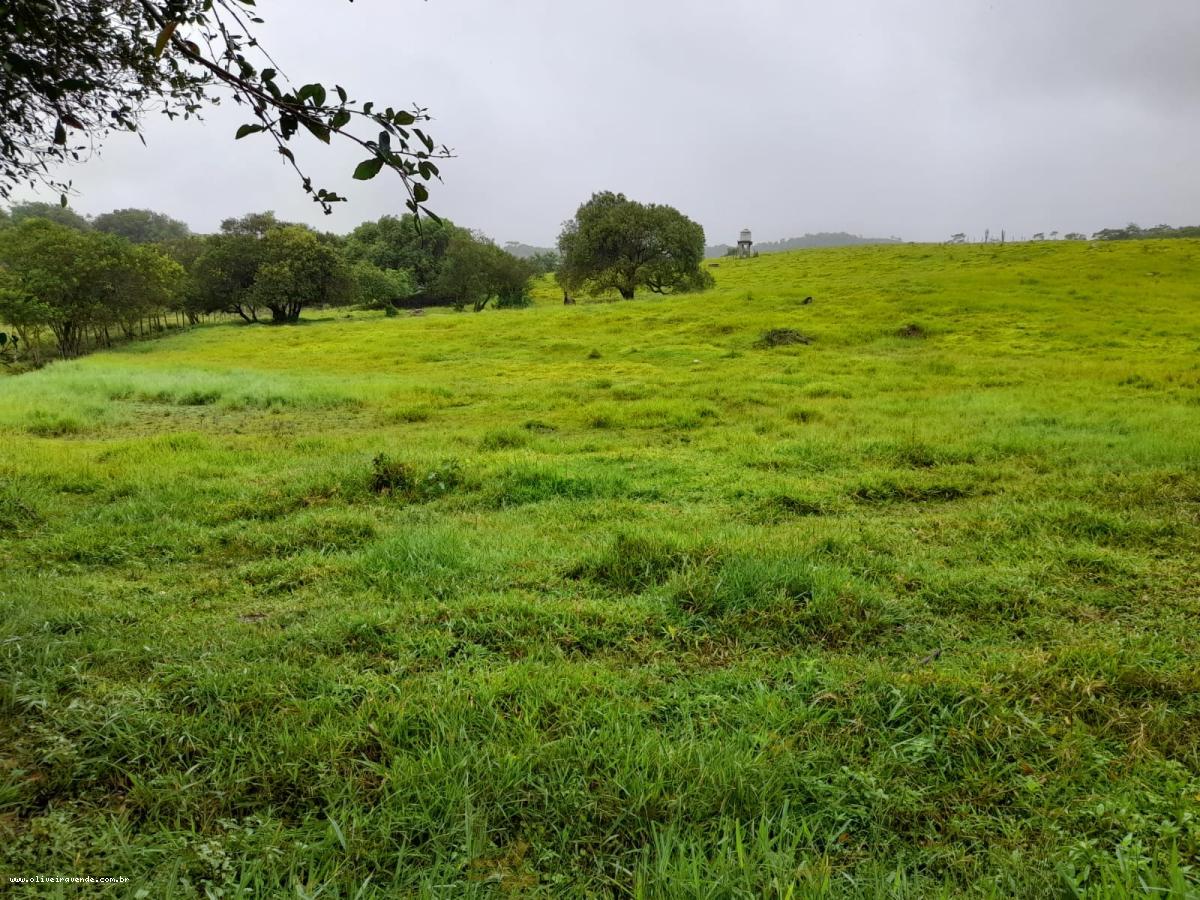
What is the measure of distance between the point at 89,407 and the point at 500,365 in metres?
13.8

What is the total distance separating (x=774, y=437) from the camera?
1146 centimetres

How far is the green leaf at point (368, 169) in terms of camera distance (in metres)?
2.47

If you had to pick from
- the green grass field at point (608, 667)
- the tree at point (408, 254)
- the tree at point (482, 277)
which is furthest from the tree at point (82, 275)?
the green grass field at point (608, 667)

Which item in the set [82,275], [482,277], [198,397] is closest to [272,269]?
[82,275]

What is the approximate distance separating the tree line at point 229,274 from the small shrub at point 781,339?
16865 mm

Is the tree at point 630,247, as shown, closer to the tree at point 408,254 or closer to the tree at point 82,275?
the tree at point 408,254

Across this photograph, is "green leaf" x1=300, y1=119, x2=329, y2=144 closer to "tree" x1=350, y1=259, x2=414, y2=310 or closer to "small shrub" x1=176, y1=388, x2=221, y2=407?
"small shrub" x1=176, y1=388, x2=221, y2=407

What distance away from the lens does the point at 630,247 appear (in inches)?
2023

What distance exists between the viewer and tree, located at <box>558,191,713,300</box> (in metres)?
50.3

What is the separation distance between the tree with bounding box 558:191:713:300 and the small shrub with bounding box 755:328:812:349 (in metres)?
24.7

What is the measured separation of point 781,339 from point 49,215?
322ft

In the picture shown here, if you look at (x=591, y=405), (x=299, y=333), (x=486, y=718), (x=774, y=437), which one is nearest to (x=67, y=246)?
(x=299, y=333)

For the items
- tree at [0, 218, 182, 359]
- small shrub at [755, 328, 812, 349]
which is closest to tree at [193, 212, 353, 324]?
tree at [0, 218, 182, 359]

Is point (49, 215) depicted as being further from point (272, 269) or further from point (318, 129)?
point (318, 129)
